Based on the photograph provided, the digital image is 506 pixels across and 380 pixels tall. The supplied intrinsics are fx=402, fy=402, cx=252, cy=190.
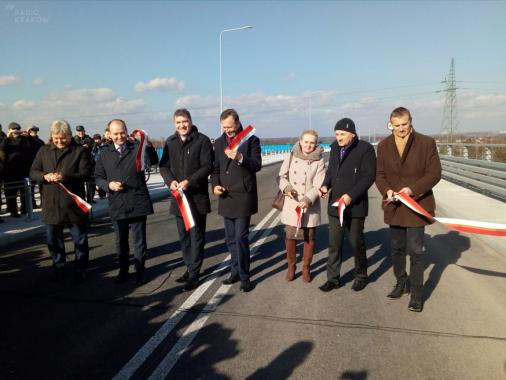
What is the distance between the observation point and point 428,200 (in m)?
4.34

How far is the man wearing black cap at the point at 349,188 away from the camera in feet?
15.0

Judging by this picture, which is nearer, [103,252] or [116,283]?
[116,283]

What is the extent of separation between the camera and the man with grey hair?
5199 mm

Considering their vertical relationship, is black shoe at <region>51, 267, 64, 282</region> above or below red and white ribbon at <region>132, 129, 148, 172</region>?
below

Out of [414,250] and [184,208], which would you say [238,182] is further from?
[414,250]

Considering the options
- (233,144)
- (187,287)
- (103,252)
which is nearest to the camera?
(233,144)

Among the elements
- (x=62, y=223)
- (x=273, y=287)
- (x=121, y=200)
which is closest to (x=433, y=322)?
(x=273, y=287)

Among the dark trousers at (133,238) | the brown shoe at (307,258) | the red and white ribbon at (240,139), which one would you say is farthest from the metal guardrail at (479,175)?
the dark trousers at (133,238)

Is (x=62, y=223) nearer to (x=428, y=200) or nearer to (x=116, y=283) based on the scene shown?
(x=116, y=283)

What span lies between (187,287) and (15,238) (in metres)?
4.77

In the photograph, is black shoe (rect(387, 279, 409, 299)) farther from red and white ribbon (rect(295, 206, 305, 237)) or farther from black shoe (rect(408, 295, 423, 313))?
red and white ribbon (rect(295, 206, 305, 237))

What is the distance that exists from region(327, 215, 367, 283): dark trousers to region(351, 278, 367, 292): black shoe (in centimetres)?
5

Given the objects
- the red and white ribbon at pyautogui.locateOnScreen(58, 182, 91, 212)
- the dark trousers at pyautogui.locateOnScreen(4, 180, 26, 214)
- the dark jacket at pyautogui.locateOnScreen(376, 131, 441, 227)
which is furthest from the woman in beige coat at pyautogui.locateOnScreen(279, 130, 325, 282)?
the dark trousers at pyautogui.locateOnScreen(4, 180, 26, 214)

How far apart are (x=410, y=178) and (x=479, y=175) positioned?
34.2ft
